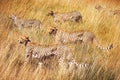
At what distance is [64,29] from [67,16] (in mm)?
1202

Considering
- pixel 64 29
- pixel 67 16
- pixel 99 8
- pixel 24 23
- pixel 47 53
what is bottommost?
pixel 47 53

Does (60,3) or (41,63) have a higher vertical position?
(60,3)

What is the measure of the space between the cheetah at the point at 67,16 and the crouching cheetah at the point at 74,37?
93 cm

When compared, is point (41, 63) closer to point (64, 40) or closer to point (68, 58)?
point (68, 58)

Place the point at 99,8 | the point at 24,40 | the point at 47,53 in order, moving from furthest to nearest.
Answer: the point at 99,8 < the point at 24,40 < the point at 47,53

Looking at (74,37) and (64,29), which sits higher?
(64,29)

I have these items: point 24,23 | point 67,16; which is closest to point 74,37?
point 24,23

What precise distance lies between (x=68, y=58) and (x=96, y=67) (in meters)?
0.68

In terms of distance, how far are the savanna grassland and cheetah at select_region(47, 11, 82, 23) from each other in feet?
0.52

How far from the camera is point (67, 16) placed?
13242 millimetres

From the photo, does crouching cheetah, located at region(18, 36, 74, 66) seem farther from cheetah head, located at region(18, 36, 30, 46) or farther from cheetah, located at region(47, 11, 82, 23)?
cheetah, located at region(47, 11, 82, 23)

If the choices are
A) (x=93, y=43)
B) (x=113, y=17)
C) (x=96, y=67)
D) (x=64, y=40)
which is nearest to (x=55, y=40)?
(x=64, y=40)

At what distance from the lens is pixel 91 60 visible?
33.0ft

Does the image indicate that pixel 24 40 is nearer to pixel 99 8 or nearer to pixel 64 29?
pixel 64 29
